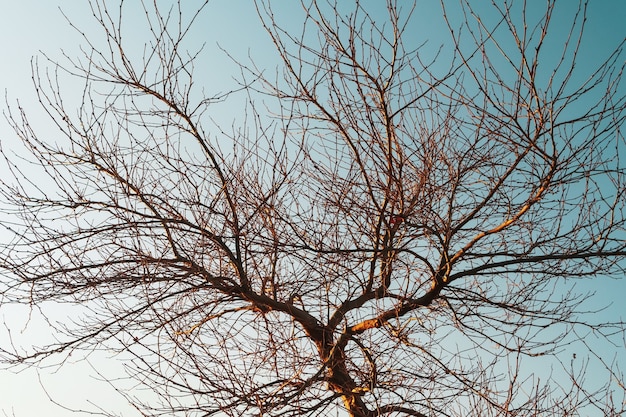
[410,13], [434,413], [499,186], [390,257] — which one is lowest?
[434,413]

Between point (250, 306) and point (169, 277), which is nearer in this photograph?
point (169, 277)

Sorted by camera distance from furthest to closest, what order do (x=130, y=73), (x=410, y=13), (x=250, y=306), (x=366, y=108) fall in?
(x=250, y=306)
(x=130, y=73)
(x=366, y=108)
(x=410, y=13)

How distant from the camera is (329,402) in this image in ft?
13.8

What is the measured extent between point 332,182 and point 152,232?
4.49ft

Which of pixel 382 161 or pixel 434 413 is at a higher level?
pixel 382 161

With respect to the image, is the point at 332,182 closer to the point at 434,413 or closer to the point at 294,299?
the point at 294,299

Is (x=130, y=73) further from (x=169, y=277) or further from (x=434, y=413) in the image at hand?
(x=434, y=413)

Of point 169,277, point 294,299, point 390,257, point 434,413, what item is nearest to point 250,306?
point 294,299

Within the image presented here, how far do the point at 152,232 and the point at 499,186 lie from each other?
8.43 feet

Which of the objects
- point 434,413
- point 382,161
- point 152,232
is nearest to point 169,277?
point 152,232

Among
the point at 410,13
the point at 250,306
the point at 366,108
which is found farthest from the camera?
the point at 250,306

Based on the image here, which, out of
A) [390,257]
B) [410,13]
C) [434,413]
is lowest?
[434,413]

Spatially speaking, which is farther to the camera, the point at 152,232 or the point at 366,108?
the point at 152,232

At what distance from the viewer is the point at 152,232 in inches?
169
